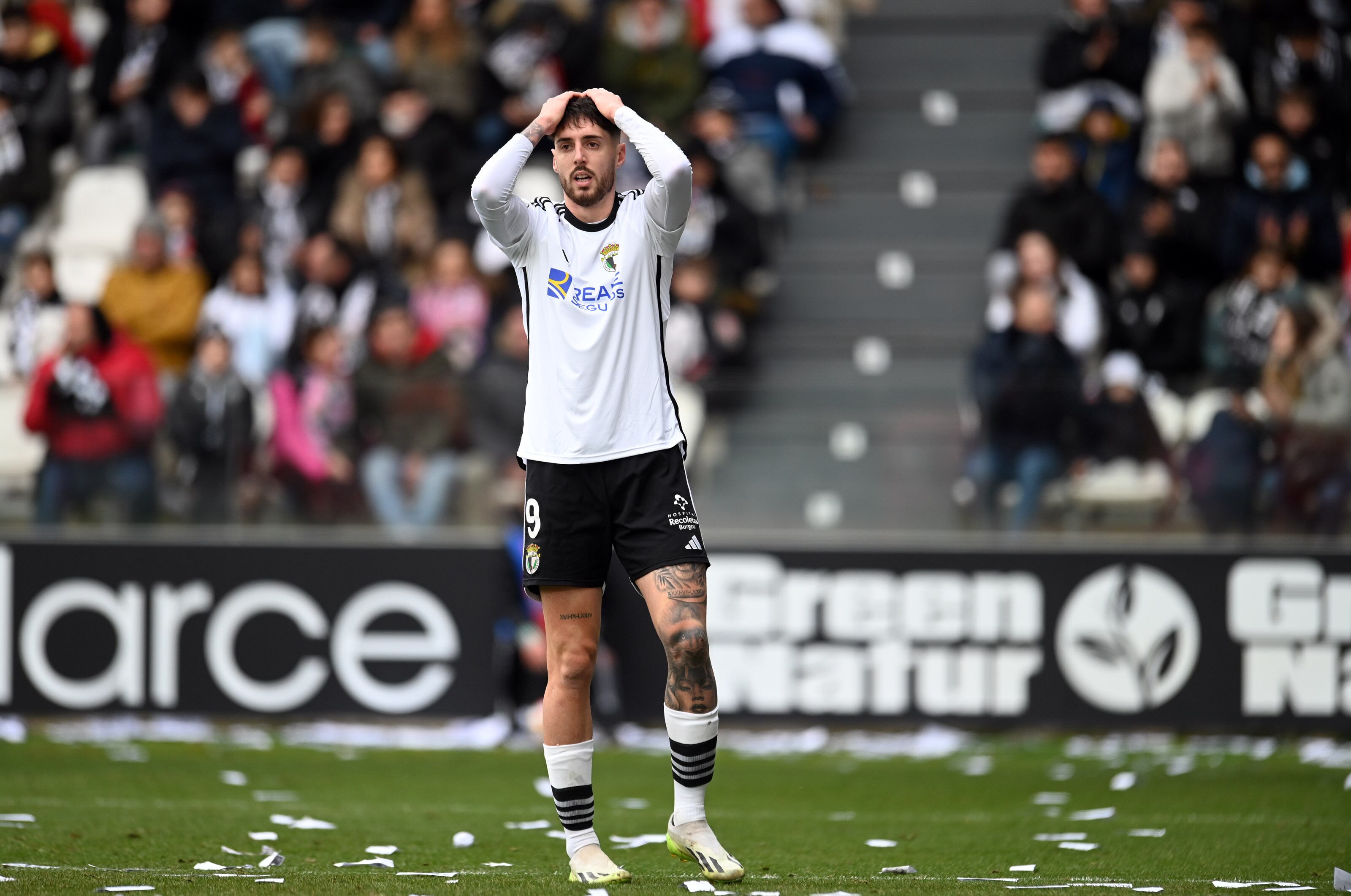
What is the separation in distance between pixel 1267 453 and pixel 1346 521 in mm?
608

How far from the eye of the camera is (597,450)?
5.41 meters

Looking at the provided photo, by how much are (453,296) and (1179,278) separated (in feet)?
16.3

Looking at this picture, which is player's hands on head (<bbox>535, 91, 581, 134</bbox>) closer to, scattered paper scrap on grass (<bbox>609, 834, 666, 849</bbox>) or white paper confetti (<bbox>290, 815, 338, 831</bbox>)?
scattered paper scrap on grass (<bbox>609, 834, 666, 849</bbox>)

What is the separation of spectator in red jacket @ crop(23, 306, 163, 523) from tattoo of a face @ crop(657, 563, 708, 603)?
6377mm

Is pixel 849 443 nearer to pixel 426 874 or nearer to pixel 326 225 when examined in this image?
pixel 326 225

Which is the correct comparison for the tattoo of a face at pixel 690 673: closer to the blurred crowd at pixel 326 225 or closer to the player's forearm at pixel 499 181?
the player's forearm at pixel 499 181

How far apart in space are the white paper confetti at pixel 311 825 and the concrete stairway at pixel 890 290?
155 inches

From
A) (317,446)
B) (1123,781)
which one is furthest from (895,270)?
(1123,781)

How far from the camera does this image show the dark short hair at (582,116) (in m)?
5.39

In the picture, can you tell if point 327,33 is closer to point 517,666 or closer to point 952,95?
point 952,95

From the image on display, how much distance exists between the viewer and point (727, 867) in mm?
5332

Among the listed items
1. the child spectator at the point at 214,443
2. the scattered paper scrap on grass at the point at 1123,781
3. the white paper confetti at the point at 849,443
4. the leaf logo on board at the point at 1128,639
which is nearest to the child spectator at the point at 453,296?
the child spectator at the point at 214,443

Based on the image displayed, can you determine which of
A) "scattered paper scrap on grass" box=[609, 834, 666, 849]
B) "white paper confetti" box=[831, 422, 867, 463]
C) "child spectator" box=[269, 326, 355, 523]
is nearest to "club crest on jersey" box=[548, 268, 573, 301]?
"scattered paper scrap on grass" box=[609, 834, 666, 849]

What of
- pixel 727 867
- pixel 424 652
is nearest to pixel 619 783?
pixel 424 652
